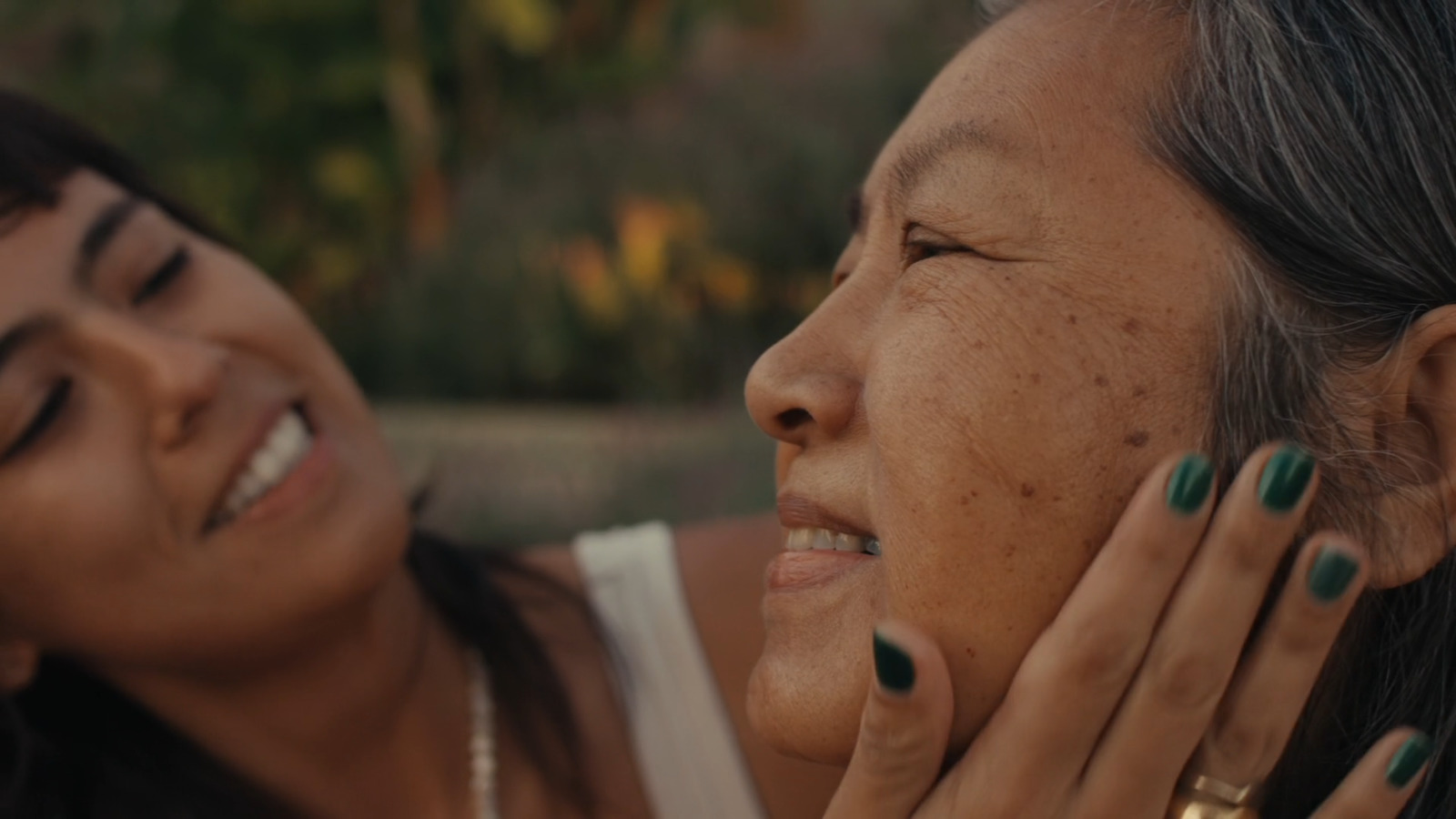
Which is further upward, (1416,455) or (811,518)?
(1416,455)

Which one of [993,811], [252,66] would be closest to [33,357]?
[993,811]

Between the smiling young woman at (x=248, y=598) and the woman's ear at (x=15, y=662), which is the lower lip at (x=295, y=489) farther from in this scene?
the woman's ear at (x=15, y=662)

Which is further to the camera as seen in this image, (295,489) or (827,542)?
(295,489)

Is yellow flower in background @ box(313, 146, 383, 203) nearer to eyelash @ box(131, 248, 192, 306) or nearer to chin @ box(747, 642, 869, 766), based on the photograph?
eyelash @ box(131, 248, 192, 306)

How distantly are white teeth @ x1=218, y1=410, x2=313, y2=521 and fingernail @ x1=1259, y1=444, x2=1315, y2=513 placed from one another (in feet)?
5.39

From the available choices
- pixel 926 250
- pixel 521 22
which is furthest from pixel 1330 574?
pixel 521 22

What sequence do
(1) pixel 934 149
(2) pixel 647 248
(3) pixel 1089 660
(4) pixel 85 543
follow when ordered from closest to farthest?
(3) pixel 1089 660, (1) pixel 934 149, (4) pixel 85 543, (2) pixel 647 248

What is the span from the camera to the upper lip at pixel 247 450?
224 cm

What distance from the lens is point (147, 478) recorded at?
2.15 metres

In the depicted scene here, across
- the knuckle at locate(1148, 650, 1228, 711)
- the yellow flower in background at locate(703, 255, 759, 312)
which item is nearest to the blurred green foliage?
the yellow flower in background at locate(703, 255, 759, 312)

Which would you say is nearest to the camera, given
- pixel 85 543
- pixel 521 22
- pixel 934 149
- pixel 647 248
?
pixel 934 149

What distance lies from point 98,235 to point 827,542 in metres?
1.46

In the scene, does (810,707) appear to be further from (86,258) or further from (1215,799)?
(86,258)

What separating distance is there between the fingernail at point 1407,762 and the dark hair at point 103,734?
1.50 m
